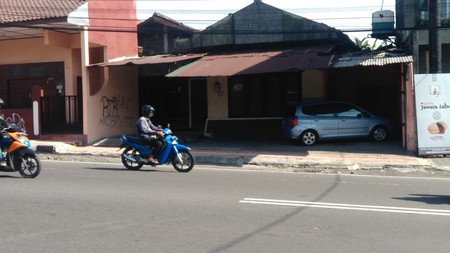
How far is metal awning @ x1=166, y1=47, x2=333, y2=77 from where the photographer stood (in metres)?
14.1

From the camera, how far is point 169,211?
22.6ft

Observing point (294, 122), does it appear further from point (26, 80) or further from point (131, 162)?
point (26, 80)

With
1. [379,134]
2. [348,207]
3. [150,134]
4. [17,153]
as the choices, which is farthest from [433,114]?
[17,153]

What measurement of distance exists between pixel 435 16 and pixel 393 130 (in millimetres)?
4209

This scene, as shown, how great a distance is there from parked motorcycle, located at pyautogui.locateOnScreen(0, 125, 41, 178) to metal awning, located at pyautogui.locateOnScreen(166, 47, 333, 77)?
5703mm

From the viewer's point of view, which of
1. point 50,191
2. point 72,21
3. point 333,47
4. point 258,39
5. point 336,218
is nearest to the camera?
point 336,218

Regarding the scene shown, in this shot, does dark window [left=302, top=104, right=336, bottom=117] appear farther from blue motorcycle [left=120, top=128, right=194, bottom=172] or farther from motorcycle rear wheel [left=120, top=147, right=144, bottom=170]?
motorcycle rear wheel [left=120, top=147, right=144, bottom=170]

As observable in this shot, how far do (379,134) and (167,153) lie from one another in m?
8.27

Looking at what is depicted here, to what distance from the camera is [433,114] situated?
44.5 ft

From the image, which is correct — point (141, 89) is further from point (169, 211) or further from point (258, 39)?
point (169, 211)

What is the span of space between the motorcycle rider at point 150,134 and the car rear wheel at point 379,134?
811 centimetres

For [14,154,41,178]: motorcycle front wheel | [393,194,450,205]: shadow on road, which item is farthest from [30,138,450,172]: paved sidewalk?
[14,154,41,178]: motorcycle front wheel

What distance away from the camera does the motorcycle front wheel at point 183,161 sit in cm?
1105

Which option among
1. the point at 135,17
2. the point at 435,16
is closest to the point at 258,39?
the point at 135,17
